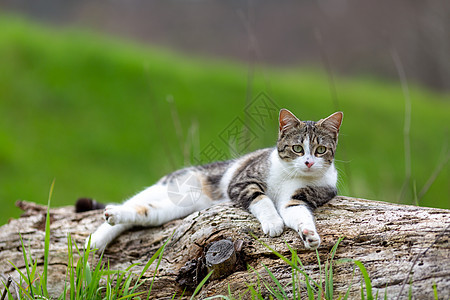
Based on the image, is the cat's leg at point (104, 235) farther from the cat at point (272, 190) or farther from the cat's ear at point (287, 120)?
the cat's ear at point (287, 120)

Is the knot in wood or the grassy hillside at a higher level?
the grassy hillside

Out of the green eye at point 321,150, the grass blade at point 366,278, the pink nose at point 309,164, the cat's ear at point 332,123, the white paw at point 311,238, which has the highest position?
the cat's ear at point 332,123

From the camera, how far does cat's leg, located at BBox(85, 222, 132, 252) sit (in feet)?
9.78

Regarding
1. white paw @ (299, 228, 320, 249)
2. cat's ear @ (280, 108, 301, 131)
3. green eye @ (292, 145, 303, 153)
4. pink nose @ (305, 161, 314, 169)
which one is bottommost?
white paw @ (299, 228, 320, 249)

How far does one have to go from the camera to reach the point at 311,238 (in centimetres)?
231

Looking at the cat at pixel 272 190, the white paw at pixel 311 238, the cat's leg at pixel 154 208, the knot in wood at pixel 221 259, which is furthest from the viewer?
the cat's leg at pixel 154 208

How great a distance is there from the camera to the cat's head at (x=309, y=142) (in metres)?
2.75

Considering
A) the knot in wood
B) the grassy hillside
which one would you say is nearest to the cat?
the knot in wood

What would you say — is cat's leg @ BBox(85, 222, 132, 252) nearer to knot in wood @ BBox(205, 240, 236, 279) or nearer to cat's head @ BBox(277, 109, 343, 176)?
knot in wood @ BBox(205, 240, 236, 279)

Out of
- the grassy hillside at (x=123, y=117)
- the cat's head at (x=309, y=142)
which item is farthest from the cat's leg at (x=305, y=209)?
the grassy hillside at (x=123, y=117)

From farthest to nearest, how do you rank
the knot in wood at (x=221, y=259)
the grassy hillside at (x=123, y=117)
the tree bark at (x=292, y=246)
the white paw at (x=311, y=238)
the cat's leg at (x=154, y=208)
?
the grassy hillside at (x=123, y=117), the cat's leg at (x=154, y=208), the knot in wood at (x=221, y=259), the white paw at (x=311, y=238), the tree bark at (x=292, y=246)

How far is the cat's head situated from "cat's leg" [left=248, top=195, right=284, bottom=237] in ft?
0.88

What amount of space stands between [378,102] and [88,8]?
7.14 metres

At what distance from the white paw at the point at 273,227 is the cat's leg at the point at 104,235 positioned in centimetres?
100
